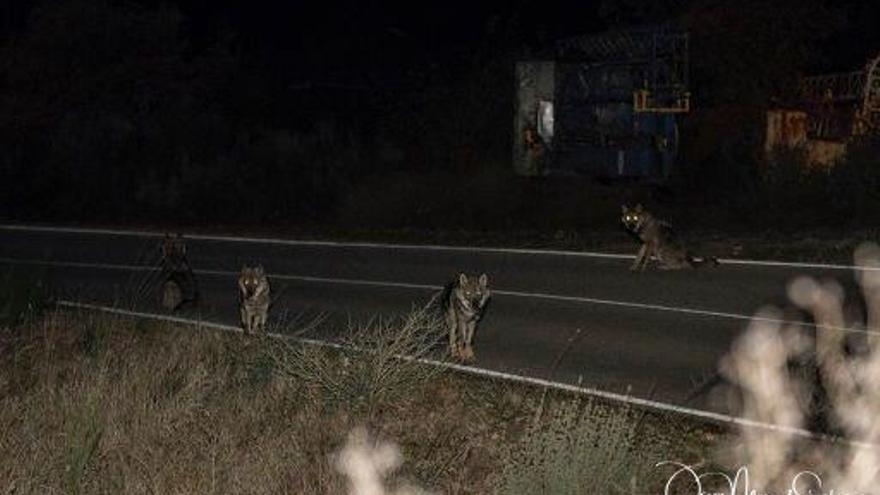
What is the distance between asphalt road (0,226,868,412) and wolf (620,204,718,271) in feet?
0.79

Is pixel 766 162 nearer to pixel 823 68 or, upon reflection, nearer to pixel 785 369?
pixel 823 68

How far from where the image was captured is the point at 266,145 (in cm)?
3669

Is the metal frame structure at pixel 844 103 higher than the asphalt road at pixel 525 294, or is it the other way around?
the metal frame structure at pixel 844 103

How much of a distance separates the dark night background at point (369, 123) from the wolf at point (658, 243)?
503 centimetres

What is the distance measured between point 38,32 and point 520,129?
16.1 meters

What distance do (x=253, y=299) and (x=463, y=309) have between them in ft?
9.36

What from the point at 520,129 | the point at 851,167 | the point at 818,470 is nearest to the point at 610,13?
the point at 520,129

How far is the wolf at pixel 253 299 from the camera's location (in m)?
15.9

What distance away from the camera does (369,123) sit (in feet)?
129

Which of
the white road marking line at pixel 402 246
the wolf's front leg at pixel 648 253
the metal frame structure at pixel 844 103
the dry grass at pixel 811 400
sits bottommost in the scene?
the white road marking line at pixel 402 246

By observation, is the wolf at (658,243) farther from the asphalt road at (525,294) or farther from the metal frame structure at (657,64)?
the metal frame structure at (657,64)

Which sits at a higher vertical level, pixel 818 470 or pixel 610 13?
pixel 610 13

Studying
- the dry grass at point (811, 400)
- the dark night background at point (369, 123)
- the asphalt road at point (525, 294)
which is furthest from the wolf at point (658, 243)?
the dark night background at point (369, 123)

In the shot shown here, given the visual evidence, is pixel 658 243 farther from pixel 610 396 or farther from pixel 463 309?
Answer: pixel 610 396
